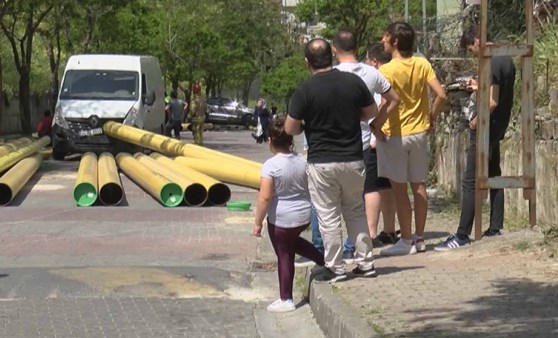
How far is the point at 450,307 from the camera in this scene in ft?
23.7

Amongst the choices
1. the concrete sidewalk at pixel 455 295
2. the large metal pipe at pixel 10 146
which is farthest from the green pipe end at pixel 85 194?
the concrete sidewalk at pixel 455 295

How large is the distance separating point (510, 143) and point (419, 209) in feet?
9.39

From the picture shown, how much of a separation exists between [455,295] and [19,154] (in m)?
15.0

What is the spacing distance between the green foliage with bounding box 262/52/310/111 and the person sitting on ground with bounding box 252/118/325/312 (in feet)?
171

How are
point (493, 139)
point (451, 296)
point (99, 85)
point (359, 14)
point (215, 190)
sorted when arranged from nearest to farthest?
point (451, 296), point (493, 139), point (215, 190), point (99, 85), point (359, 14)

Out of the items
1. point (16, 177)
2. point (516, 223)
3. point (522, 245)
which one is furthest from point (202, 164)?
point (522, 245)

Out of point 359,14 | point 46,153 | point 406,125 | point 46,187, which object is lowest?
point 46,153

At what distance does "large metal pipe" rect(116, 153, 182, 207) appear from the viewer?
52.4 feet

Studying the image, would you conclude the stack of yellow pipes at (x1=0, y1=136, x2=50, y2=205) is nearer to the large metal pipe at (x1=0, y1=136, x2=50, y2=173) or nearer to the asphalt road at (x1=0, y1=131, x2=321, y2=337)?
the large metal pipe at (x1=0, y1=136, x2=50, y2=173)

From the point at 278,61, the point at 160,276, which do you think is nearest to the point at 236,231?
the point at 160,276

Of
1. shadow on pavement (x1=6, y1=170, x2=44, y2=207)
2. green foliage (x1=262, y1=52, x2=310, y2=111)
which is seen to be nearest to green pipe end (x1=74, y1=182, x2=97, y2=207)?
shadow on pavement (x1=6, y1=170, x2=44, y2=207)

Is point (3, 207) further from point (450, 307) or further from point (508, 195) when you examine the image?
point (450, 307)

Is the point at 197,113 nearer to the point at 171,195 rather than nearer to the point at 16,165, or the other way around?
the point at 16,165

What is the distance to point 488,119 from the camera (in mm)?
9477
